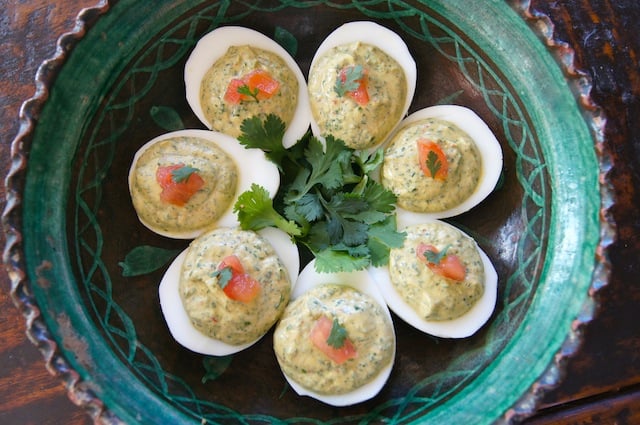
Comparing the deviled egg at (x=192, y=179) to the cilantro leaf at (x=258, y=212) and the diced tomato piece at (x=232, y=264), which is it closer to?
the cilantro leaf at (x=258, y=212)

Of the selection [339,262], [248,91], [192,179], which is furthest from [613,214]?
[192,179]

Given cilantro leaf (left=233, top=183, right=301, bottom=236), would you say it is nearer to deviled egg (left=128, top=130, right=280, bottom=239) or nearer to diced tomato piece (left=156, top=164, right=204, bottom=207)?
deviled egg (left=128, top=130, right=280, bottom=239)

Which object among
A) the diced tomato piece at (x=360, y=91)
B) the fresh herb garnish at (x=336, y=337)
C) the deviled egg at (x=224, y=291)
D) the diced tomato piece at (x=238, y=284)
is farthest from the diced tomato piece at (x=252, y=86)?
the fresh herb garnish at (x=336, y=337)

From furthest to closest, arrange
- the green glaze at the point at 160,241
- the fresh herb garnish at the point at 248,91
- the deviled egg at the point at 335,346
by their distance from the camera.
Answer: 1. the fresh herb garnish at the point at 248,91
2. the deviled egg at the point at 335,346
3. the green glaze at the point at 160,241

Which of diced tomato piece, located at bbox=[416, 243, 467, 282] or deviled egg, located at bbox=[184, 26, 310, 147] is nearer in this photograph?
diced tomato piece, located at bbox=[416, 243, 467, 282]

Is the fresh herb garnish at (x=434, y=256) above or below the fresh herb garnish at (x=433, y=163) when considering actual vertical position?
below

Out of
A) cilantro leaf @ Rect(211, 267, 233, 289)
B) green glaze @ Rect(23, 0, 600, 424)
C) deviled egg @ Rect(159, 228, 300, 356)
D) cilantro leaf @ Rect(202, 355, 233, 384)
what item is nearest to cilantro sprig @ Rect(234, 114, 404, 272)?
deviled egg @ Rect(159, 228, 300, 356)
